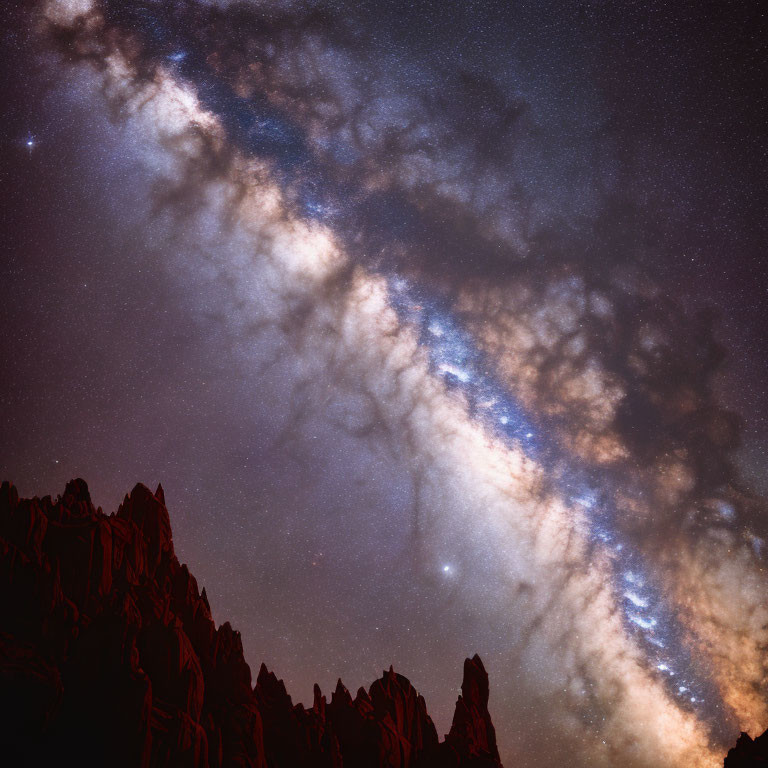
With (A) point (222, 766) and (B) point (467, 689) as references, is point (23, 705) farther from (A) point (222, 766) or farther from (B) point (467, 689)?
(B) point (467, 689)

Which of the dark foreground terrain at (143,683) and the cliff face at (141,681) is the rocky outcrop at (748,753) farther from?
the cliff face at (141,681)

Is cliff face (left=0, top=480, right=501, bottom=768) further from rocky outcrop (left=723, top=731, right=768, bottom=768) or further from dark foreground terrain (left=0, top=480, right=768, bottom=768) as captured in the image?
rocky outcrop (left=723, top=731, right=768, bottom=768)

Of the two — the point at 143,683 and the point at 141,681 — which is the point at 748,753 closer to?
the point at 143,683

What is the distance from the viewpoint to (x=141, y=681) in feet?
74.0

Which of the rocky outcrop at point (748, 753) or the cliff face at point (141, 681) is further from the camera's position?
the rocky outcrop at point (748, 753)

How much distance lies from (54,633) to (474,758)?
24.4 metres

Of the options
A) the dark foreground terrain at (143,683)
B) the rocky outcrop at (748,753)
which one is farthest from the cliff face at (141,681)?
the rocky outcrop at (748,753)

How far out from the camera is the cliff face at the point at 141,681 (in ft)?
70.1

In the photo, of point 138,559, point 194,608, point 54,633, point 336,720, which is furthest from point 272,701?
point 54,633

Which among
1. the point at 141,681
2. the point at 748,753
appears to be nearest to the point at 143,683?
the point at 141,681

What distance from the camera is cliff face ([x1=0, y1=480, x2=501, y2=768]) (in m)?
21.4

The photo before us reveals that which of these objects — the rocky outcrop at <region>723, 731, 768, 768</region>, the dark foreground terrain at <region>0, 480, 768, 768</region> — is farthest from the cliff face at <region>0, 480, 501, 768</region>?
the rocky outcrop at <region>723, 731, 768, 768</region>

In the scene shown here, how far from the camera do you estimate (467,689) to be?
40.2m

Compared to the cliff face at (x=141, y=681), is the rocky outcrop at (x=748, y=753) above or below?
below
